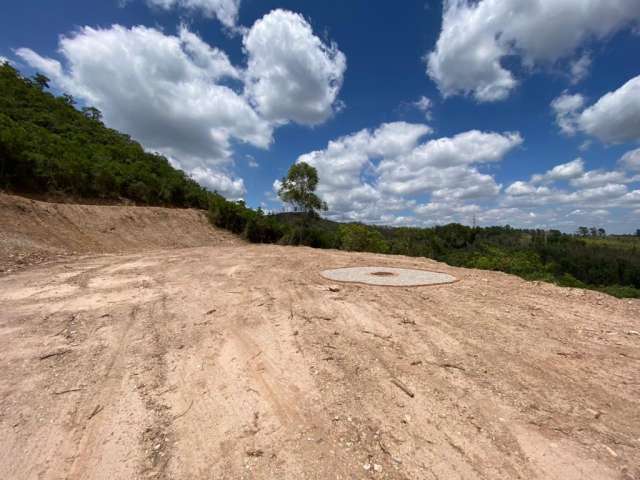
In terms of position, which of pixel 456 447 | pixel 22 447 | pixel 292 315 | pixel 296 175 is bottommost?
pixel 22 447

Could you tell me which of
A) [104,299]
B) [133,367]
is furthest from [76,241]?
[133,367]

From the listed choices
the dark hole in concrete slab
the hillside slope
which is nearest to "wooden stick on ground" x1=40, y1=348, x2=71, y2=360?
the hillside slope

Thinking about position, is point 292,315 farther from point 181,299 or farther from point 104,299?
point 104,299

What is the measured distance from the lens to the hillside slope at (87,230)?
9.18m

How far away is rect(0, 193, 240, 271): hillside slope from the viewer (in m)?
9.18

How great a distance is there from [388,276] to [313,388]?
498 cm

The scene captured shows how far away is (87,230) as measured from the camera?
43.7 feet

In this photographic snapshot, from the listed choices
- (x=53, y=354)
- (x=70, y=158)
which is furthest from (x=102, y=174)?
(x=53, y=354)

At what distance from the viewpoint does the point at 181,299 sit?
16.8ft

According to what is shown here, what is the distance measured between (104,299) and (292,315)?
3.32m

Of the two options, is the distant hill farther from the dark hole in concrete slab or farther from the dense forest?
the dark hole in concrete slab

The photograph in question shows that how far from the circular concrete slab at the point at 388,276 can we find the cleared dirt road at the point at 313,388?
146cm

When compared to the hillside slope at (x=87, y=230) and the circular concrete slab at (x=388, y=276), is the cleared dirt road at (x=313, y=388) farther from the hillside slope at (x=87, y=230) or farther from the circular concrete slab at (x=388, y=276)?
the hillside slope at (x=87, y=230)

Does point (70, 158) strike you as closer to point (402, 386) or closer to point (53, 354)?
point (53, 354)
